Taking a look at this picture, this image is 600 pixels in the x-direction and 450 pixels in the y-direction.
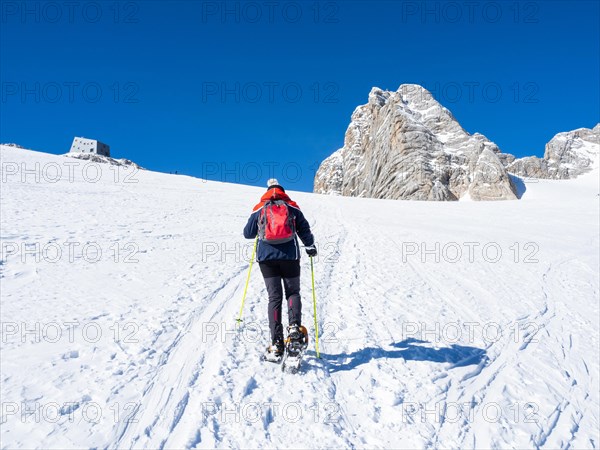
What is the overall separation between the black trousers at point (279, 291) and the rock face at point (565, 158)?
143 m

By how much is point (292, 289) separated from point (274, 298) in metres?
0.29

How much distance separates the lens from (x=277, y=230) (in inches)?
180

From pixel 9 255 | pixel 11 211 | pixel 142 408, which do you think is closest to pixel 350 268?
pixel 142 408

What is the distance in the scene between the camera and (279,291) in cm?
468

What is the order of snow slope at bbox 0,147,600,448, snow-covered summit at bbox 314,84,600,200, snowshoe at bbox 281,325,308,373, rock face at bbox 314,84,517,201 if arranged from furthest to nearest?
snow-covered summit at bbox 314,84,600,200 < rock face at bbox 314,84,517,201 < snowshoe at bbox 281,325,308,373 < snow slope at bbox 0,147,600,448

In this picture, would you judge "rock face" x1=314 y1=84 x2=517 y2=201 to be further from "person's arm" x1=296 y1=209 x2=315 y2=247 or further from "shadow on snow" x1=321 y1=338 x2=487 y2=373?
"person's arm" x1=296 y1=209 x2=315 y2=247

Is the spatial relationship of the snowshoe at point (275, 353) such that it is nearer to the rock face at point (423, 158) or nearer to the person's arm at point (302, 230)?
the person's arm at point (302, 230)

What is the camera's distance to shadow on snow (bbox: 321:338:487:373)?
484 centimetres

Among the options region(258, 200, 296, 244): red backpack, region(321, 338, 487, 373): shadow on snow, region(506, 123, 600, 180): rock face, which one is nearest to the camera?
region(258, 200, 296, 244): red backpack

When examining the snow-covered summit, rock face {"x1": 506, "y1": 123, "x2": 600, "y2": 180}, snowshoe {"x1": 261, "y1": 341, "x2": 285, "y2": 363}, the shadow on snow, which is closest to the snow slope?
the shadow on snow

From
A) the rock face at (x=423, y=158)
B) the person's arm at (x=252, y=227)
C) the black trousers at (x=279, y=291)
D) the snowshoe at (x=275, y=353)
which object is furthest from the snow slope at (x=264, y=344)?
the rock face at (x=423, y=158)

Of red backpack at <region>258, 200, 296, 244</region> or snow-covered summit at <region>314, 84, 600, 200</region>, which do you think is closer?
red backpack at <region>258, 200, 296, 244</region>

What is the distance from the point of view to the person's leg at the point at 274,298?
4629 millimetres

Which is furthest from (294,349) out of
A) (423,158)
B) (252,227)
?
(423,158)
